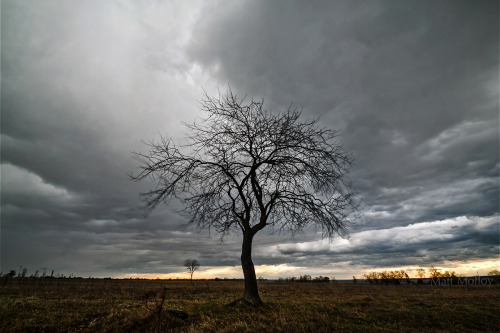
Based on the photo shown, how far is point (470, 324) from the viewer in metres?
9.66

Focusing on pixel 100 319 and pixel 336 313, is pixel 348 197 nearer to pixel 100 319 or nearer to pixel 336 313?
pixel 336 313

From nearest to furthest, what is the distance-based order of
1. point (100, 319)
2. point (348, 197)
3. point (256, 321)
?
point (256, 321)
point (100, 319)
point (348, 197)

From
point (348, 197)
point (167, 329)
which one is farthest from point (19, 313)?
point (348, 197)

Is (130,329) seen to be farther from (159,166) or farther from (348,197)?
(348,197)

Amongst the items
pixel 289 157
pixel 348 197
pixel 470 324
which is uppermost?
pixel 289 157

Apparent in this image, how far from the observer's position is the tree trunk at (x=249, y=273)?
11.7 metres

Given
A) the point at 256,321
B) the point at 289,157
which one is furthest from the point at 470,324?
the point at 289,157

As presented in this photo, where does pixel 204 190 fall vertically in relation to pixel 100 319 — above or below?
above

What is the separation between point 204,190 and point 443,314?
472 inches

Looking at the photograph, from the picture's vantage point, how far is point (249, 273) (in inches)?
468

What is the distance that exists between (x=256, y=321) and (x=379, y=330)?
388 cm

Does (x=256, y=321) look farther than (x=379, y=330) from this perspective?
Yes

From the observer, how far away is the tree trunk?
38.3ft

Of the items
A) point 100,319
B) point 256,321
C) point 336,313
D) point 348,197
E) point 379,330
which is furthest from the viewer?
point 336,313
